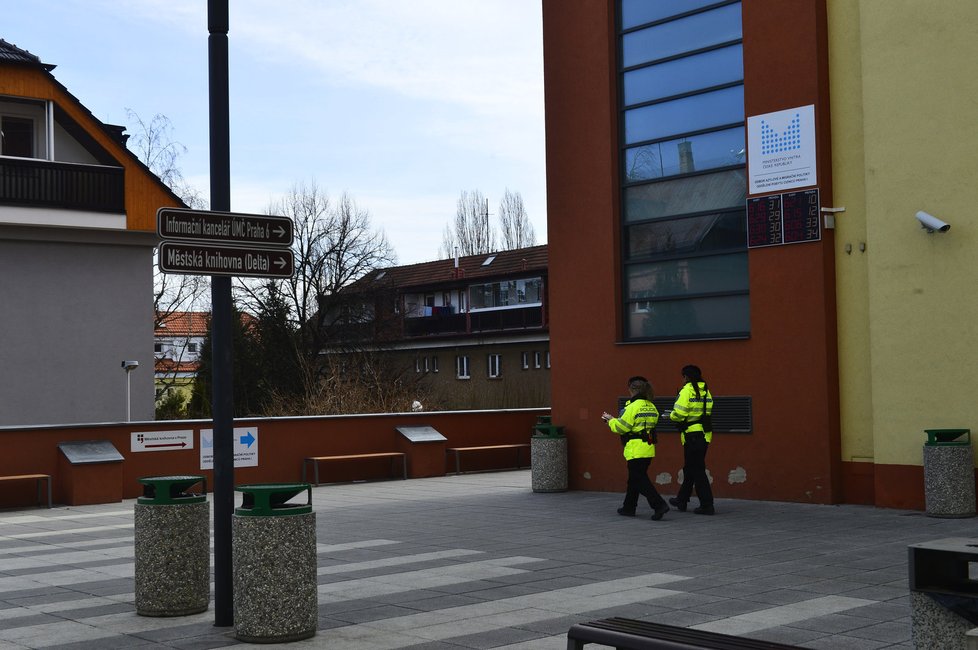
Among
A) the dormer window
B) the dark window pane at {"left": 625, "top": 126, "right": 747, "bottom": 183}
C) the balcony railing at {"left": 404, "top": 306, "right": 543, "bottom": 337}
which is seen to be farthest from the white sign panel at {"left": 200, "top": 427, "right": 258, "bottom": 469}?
the balcony railing at {"left": 404, "top": 306, "right": 543, "bottom": 337}

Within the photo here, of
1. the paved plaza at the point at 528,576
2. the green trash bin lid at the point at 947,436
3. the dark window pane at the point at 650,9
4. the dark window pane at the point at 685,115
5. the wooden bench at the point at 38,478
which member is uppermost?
the dark window pane at the point at 650,9

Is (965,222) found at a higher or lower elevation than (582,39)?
lower

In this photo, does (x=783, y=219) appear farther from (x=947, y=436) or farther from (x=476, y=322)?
(x=476, y=322)

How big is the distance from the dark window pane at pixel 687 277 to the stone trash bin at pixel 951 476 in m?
3.86

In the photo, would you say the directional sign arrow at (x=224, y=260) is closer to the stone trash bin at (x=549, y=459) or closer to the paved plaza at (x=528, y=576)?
the paved plaza at (x=528, y=576)

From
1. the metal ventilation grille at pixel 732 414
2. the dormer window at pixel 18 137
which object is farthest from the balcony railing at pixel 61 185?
the metal ventilation grille at pixel 732 414

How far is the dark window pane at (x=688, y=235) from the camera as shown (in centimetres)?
1648

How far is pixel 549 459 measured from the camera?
18.1 metres

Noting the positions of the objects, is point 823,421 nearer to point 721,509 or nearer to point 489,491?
point 721,509

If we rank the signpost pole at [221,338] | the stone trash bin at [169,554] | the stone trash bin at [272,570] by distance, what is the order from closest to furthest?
the stone trash bin at [272,570] < the signpost pole at [221,338] < the stone trash bin at [169,554]

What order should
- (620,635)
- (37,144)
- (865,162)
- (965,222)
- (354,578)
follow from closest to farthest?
(620,635)
(354,578)
(965,222)
(865,162)
(37,144)

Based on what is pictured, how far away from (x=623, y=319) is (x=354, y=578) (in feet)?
29.9

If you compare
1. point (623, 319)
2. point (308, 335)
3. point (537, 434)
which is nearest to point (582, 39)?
point (623, 319)

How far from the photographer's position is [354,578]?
9906 mm
